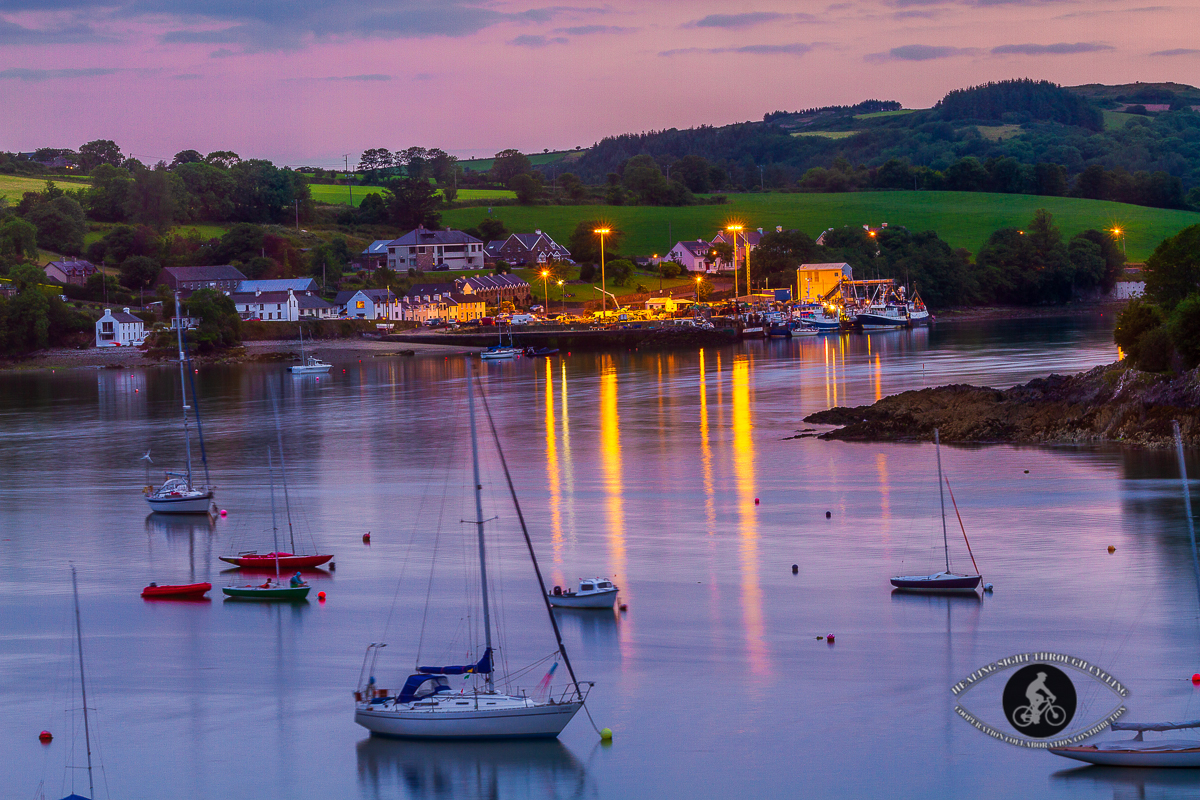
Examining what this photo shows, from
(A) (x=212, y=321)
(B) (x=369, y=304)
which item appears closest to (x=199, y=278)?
(B) (x=369, y=304)

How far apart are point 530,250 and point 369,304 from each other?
22272mm

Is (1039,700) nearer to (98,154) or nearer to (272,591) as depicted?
(272,591)

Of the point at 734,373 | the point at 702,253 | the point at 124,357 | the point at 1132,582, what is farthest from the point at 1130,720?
the point at 702,253

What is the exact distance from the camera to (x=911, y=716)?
16.4 meters

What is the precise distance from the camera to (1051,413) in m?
39.7

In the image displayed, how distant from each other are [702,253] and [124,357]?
200 ft

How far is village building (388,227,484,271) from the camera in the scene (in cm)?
12950

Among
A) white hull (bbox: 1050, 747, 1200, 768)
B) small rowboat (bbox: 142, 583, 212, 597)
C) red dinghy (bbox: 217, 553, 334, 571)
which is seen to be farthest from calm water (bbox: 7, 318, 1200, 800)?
red dinghy (bbox: 217, 553, 334, 571)

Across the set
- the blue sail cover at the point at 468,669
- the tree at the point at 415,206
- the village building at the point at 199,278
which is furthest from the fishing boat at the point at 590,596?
the tree at the point at 415,206

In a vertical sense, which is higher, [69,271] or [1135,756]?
[69,271]

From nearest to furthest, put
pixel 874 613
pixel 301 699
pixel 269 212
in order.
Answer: pixel 301 699
pixel 874 613
pixel 269 212

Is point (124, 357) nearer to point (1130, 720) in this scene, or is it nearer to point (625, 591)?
point (625, 591)

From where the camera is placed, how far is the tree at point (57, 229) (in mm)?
119625

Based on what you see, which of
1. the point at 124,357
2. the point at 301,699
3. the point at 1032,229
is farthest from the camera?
the point at 1032,229
